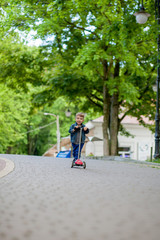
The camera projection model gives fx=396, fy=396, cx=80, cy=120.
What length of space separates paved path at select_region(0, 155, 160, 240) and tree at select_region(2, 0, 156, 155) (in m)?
10.7

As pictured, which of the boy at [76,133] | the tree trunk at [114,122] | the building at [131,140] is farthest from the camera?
the building at [131,140]

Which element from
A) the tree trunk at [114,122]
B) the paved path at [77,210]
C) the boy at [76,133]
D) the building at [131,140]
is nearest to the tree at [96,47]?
the tree trunk at [114,122]

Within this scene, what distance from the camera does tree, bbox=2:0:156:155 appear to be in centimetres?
1747

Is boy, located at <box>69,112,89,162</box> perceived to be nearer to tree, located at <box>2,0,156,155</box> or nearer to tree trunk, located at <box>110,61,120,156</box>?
tree, located at <box>2,0,156,155</box>

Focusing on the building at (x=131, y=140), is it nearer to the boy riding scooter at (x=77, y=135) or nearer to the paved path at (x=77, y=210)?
the boy riding scooter at (x=77, y=135)

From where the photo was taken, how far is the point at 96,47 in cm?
1884

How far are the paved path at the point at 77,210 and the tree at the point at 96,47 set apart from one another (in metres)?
10.7

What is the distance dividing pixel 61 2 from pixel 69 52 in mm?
5255

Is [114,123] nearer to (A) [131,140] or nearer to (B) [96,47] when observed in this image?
(B) [96,47]

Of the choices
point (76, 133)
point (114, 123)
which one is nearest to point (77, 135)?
point (76, 133)

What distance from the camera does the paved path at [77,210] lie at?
349cm

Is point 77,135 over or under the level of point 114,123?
under

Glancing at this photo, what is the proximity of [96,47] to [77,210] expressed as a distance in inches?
590

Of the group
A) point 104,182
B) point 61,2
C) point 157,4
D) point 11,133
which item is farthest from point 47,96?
point 11,133
